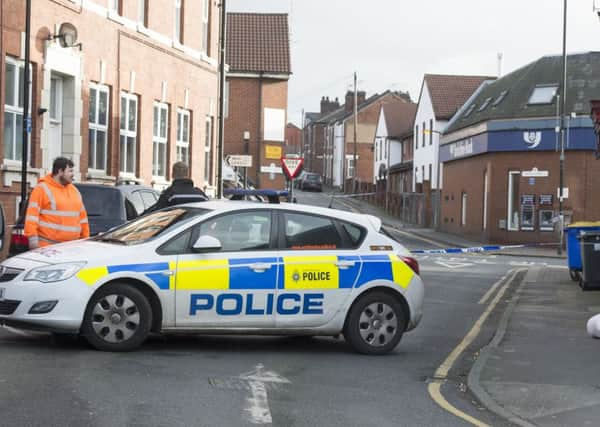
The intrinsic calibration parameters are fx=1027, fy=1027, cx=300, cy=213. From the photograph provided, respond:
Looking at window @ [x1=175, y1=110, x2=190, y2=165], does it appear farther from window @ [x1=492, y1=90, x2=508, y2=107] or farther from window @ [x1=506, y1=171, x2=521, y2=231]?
window @ [x1=492, y1=90, x2=508, y2=107]

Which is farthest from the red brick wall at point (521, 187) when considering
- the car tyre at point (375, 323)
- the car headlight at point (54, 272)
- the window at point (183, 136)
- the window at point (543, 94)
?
the car headlight at point (54, 272)

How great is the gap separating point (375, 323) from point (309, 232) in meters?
1.14

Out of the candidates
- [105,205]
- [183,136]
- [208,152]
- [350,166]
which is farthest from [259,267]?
[350,166]

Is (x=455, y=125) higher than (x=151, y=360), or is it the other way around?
(x=455, y=125)

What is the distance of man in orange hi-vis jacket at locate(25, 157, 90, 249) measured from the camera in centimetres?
1121

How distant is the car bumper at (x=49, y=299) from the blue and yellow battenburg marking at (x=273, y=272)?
15 cm

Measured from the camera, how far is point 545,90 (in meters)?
47.1

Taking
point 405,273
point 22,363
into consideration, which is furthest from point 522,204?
point 22,363

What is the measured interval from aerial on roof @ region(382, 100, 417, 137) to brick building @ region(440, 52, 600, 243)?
30.7 metres

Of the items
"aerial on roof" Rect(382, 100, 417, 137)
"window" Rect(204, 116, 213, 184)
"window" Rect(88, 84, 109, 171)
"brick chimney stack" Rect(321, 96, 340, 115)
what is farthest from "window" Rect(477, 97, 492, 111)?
"brick chimney stack" Rect(321, 96, 340, 115)

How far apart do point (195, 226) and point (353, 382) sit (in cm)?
228

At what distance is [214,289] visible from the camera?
31.8 ft

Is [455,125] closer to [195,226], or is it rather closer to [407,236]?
[407,236]

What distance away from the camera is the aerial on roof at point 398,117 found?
85175 millimetres
